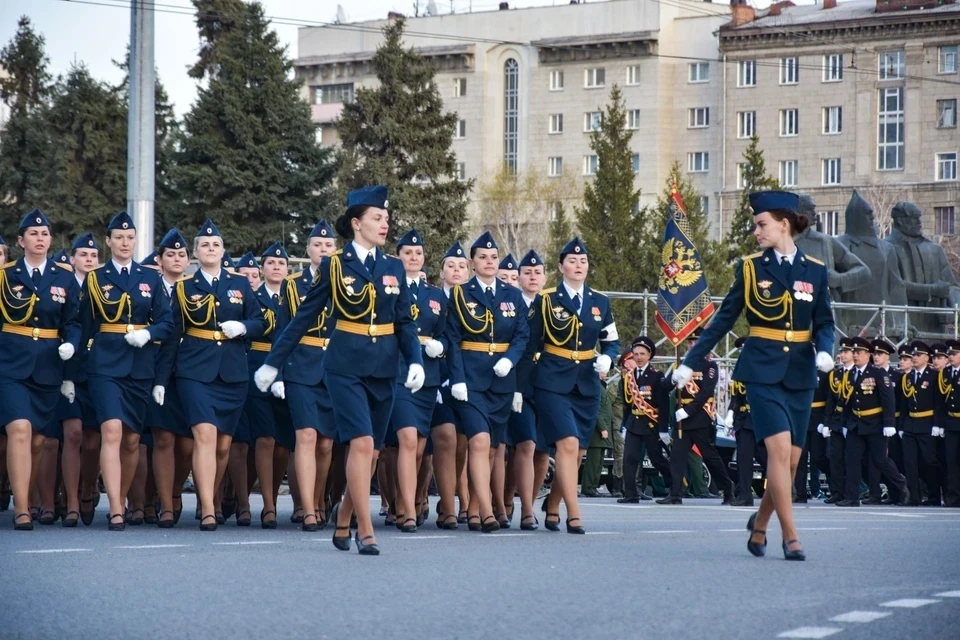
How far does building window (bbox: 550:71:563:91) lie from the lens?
92.8 metres

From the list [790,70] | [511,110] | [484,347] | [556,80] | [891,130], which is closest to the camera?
[484,347]

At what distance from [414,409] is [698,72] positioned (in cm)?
7855

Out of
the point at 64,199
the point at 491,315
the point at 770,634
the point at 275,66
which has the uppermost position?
the point at 275,66

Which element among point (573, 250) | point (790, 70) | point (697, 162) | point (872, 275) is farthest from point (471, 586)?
point (697, 162)

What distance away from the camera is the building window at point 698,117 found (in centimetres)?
8969

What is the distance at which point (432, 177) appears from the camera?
53.1 meters

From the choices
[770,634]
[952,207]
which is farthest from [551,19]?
[770,634]

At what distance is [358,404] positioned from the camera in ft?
35.1

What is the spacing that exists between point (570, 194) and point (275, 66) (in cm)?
4059

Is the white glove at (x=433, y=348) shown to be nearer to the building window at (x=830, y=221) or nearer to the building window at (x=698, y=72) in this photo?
the building window at (x=830, y=221)

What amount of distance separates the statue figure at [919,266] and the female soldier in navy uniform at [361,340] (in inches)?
984

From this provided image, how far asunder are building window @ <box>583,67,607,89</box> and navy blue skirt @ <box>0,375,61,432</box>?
7943 centimetres

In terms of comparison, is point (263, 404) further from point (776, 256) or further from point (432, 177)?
point (432, 177)

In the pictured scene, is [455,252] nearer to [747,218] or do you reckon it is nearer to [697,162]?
[747,218]
